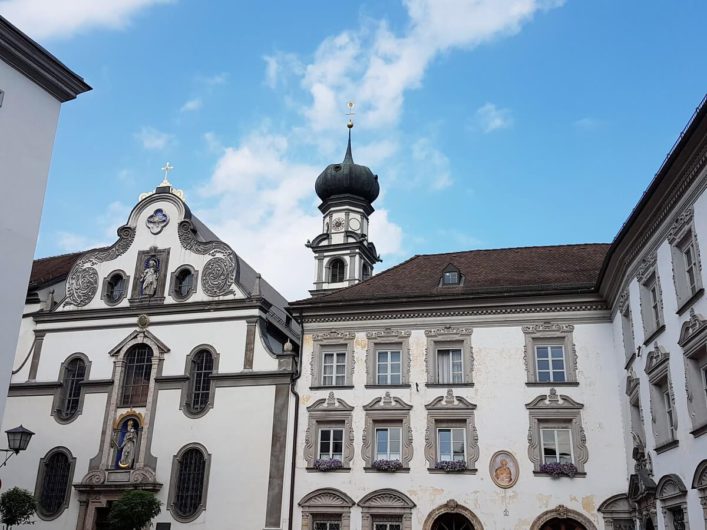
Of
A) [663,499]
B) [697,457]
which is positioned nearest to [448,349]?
[663,499]

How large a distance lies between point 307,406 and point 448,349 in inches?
218

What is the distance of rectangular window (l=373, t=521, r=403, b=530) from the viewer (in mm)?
25766

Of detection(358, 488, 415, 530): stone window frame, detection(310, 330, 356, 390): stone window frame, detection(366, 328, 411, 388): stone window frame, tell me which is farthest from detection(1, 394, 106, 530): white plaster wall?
detection(358, 488, 415, 530): stone window frame

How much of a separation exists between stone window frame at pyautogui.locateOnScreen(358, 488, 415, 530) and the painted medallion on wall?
115 inches

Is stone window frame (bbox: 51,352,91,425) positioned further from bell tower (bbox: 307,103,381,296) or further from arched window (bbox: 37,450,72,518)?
bell tower (bbox: 307,103,381,296)

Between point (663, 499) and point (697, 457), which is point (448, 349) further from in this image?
point (697, 457)

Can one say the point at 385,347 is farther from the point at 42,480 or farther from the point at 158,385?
the point at 42,480

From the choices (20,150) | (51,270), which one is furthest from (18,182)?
(51,270)

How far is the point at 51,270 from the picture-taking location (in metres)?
38.2

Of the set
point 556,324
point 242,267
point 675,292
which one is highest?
point 242,267

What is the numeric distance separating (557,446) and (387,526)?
6293 mm

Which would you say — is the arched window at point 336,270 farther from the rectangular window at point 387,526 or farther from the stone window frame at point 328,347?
the rectangular window at point 387,526

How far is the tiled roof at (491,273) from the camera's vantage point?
27.8 m

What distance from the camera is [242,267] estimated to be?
37.3m
